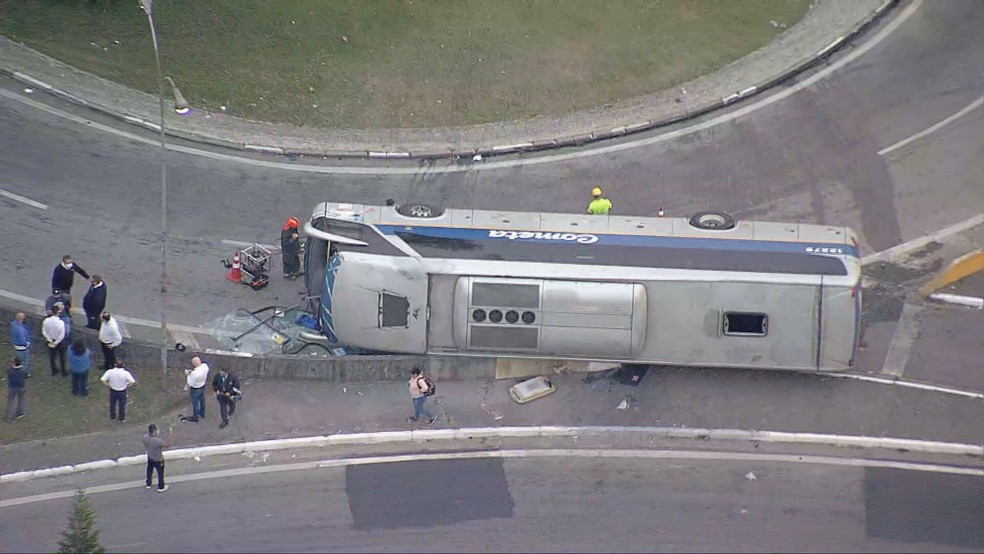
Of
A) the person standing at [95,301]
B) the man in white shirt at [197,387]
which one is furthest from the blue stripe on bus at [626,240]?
the person standing at [95,301]

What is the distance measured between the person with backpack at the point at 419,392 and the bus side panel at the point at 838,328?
6.65 m

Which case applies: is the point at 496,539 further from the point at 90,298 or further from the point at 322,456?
the point at 90,298

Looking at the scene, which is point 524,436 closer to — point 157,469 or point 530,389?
point 530,389

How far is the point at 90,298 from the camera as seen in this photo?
81.8ft

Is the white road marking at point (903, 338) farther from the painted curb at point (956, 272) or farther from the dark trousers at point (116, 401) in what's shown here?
the dark trousers at point (116, 401)

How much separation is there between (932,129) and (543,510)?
13.3 meters

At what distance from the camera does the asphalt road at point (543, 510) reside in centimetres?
2147

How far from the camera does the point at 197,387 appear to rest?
23609 millimetres

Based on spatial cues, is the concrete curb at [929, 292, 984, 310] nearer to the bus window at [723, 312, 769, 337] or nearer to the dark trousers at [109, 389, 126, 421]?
the bus window at [723, 312, 769, 337]

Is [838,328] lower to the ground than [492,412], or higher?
higher

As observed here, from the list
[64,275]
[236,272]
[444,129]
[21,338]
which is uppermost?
[444,129]

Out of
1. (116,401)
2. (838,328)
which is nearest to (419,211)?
(116,401)

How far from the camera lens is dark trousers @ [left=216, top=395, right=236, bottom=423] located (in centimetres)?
2370

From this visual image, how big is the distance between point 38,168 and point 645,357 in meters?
13.7
